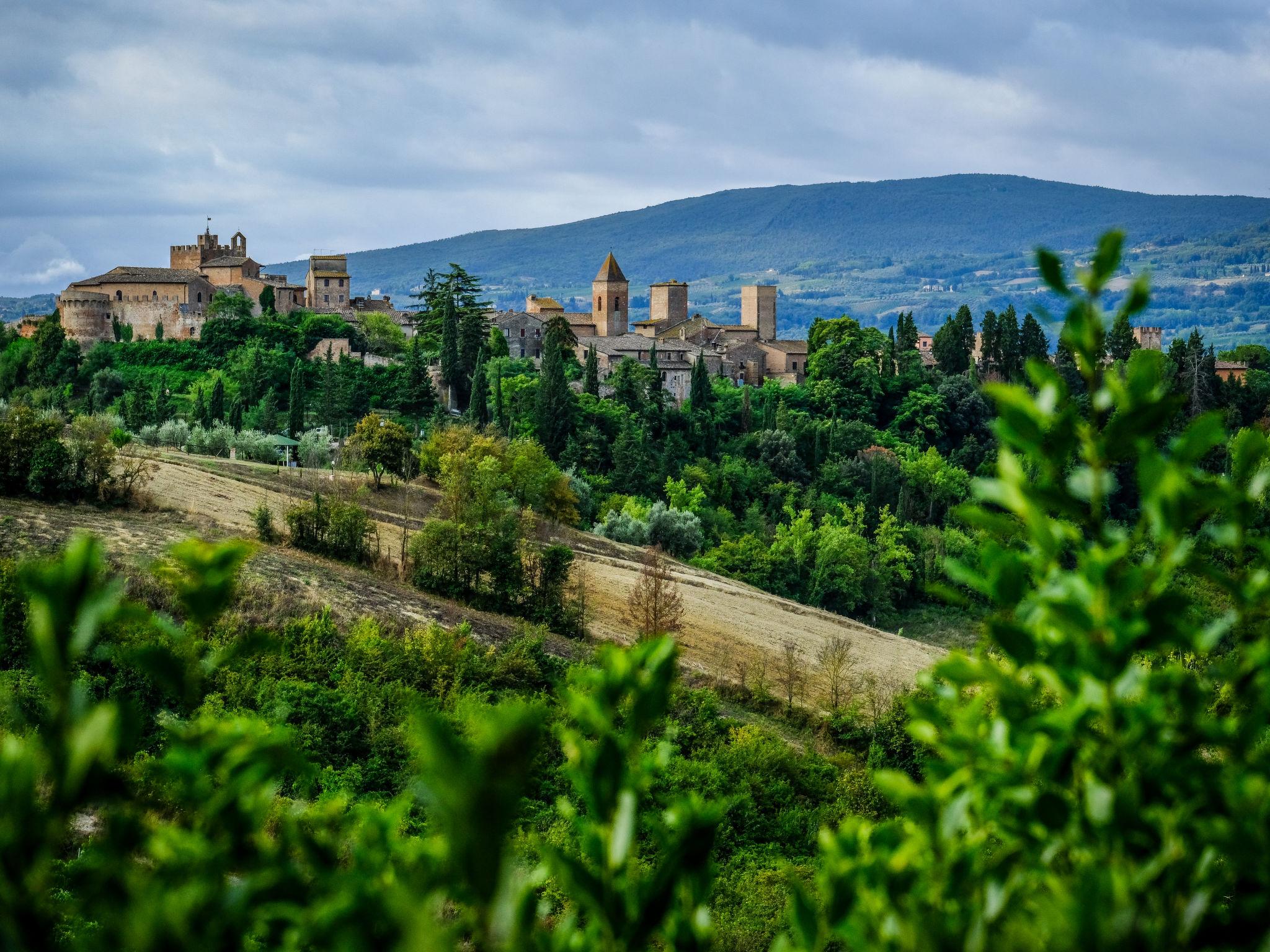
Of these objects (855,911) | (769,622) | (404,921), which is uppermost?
(404,921)

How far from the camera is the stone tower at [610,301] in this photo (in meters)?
67.4

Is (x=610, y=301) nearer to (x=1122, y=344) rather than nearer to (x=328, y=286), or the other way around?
(x=328, y=286)

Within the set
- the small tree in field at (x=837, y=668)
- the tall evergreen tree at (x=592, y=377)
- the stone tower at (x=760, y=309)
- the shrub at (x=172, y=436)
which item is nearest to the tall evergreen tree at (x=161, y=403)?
the shrub at (x=172, y=436)

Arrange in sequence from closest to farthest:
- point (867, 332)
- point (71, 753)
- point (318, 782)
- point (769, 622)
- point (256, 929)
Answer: point (71, 753) → point (256, 929) → point (318, 782) → point (769, 622) → point (867, 332)

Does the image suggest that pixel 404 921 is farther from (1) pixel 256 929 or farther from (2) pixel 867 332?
(2) pixel 867 332

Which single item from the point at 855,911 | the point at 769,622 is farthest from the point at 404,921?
the point at 769,622

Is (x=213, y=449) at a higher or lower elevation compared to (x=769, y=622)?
higher

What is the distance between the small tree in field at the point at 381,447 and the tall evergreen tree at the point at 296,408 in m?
9.03

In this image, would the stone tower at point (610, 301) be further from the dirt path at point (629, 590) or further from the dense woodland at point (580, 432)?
the dirt path at point (629, 590)

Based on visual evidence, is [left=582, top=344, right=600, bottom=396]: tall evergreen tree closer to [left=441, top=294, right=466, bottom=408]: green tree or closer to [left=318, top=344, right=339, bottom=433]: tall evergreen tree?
[left=441, top=294, right=466, bottom=408]: green tree

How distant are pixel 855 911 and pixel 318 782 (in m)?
14.5

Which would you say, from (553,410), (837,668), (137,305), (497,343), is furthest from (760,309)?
(837,668)

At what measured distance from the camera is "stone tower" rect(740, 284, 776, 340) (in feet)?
232

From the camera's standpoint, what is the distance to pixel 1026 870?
7.13 ft
